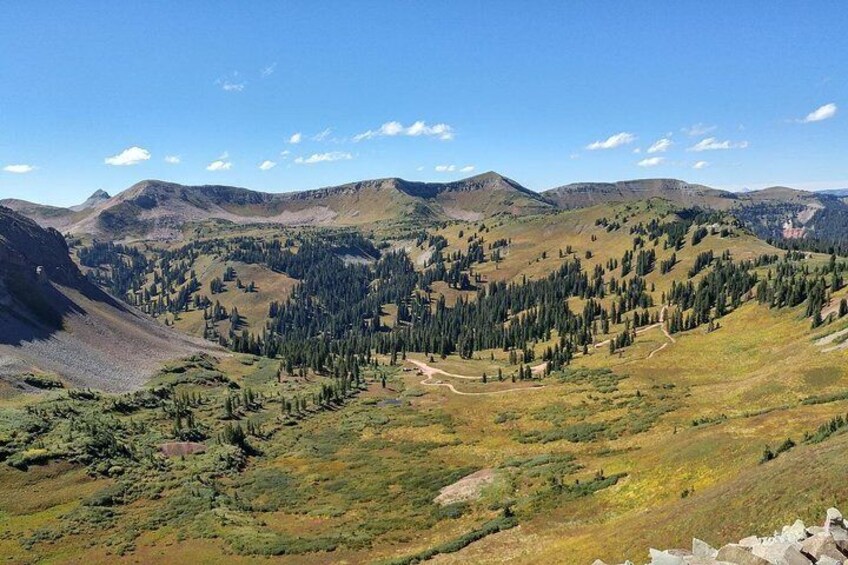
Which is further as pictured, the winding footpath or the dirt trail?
the winding footpath

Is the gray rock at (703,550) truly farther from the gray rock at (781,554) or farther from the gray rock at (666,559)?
the gray rock at (781,554)

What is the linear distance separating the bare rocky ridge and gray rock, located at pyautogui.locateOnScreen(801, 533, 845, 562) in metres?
141

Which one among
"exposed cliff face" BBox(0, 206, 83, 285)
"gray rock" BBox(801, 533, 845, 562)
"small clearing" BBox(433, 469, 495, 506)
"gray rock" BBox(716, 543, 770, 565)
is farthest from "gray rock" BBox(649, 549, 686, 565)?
"exposed cliff face" BBox(0, 206, 83, 285)

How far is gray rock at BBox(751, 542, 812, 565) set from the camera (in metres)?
17.2

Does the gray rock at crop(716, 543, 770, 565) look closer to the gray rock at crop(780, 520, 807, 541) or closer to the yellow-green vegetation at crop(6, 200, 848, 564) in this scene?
the gray rock at crop(780, 520, 807, 541)

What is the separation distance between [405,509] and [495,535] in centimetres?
1861

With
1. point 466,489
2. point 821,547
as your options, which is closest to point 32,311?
point 466,489

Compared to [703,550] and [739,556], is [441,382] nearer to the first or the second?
[703,550]

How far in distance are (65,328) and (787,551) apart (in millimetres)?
177988

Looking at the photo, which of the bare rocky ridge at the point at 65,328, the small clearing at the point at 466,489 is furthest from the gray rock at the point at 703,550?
the bare rocky ridge at the point at 65,328

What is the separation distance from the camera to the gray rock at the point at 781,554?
56.4ft

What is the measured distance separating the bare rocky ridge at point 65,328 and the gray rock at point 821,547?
140791 millimetres

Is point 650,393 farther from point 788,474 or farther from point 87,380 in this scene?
point 87,380

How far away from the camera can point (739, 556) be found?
18.5m
